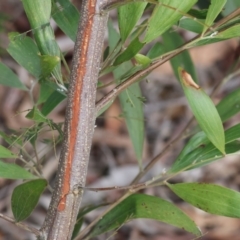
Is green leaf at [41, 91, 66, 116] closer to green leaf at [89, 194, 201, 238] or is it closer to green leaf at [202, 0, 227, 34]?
green leaf at [89, 194, 201, 238]

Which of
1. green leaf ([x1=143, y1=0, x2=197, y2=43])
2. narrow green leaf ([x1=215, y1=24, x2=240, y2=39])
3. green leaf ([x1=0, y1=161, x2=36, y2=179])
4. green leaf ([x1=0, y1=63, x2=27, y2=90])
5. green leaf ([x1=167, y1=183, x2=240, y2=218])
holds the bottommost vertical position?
green leaf ([x1=167, y1=183, x2=240, y2=218])

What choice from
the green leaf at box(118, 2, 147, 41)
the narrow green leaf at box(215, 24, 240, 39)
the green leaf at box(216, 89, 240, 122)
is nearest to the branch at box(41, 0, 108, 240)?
the green leaf at box(118, 2, 147, 41)

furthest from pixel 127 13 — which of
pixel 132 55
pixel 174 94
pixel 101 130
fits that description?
pixel 174 94

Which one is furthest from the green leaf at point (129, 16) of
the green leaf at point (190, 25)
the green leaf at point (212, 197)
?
the green leaf at point (212, 197)

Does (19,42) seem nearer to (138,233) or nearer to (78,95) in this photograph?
(78,95)

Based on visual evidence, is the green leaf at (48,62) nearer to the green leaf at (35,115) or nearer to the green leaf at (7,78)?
the green leaf at (35,115)

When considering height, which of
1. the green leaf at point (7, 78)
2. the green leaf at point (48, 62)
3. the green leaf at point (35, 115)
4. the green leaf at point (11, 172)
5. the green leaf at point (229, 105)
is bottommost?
the green leaf at point (11, 172)
